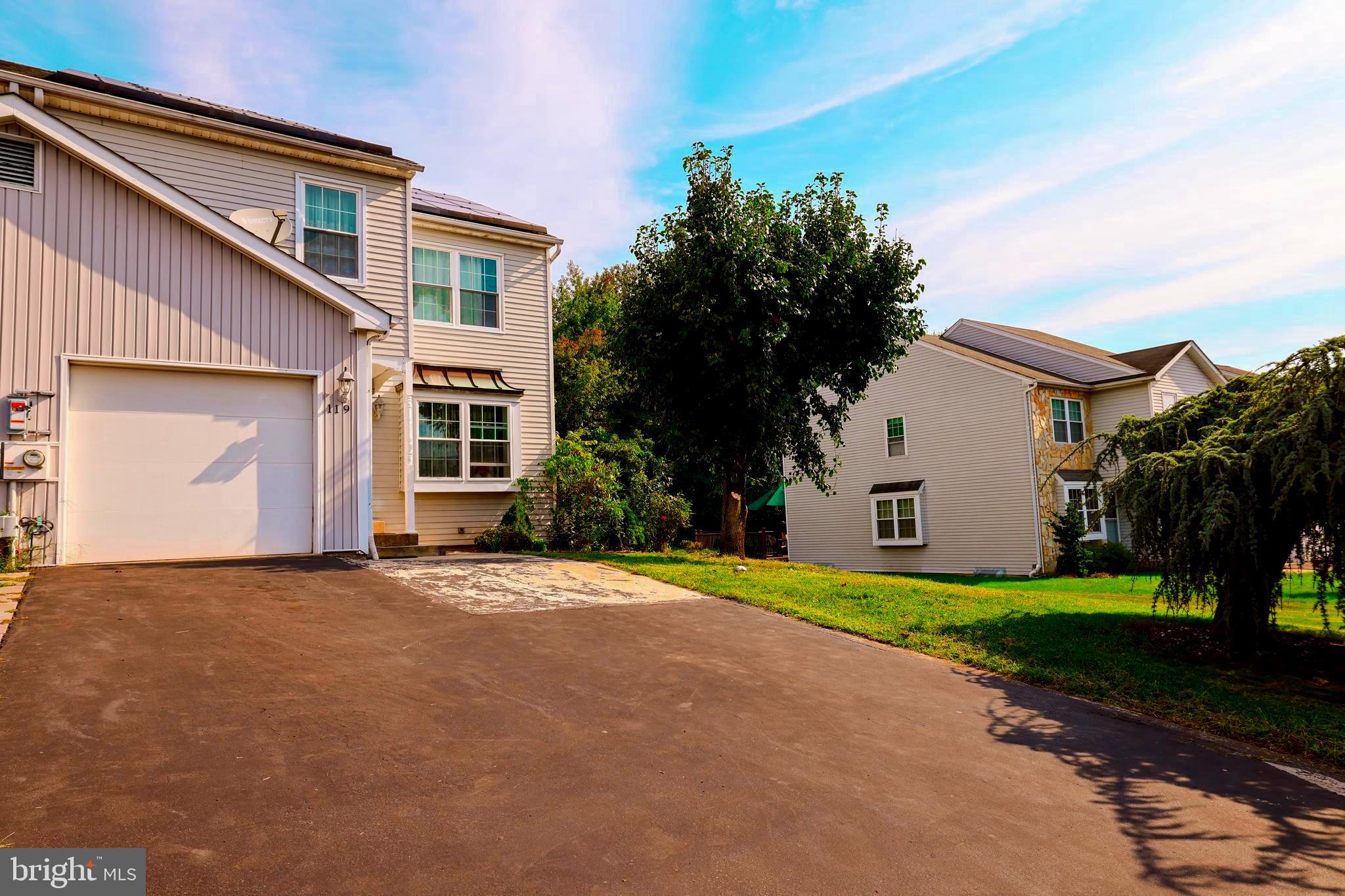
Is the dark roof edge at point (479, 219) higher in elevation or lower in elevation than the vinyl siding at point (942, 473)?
higher

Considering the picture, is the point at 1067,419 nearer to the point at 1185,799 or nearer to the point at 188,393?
the point at 1185,799

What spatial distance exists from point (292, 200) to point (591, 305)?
63.1ft

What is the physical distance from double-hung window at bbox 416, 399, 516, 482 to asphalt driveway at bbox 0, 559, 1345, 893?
732cm

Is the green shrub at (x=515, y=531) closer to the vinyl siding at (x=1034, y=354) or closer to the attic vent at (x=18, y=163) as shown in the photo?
the attic vent at (x=18, y=163)

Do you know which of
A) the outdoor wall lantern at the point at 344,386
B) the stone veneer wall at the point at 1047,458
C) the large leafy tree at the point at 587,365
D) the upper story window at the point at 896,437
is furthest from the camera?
the large leafy tree at the point at 587,365

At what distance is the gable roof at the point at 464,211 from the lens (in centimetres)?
1495

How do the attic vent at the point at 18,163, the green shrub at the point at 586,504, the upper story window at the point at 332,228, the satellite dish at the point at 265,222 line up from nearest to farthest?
the attic vent at the point at 18,163 < the satellite dish at the point at 265,222 < the upper story window at the point at 332,228 < the green shrub at the point at 586,504

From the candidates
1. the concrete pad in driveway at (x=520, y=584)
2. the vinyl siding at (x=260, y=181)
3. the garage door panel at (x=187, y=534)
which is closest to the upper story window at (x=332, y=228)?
the vinyl siding at (x=260, y=181)

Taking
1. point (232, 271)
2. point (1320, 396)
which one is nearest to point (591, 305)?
point (232, 271)

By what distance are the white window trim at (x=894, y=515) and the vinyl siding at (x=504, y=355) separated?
44.5 ft

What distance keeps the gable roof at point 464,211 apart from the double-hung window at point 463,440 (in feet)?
12.1

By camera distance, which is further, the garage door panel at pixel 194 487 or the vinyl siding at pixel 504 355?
the vinyl siding at pixel 504 355

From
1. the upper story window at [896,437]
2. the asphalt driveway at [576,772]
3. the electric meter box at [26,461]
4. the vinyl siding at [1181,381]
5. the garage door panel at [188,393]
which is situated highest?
the vinyl siding at [1181,381]

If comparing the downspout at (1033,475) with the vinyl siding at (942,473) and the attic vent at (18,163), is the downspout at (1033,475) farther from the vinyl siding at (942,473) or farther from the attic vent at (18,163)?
the attic vent at (18,163)
